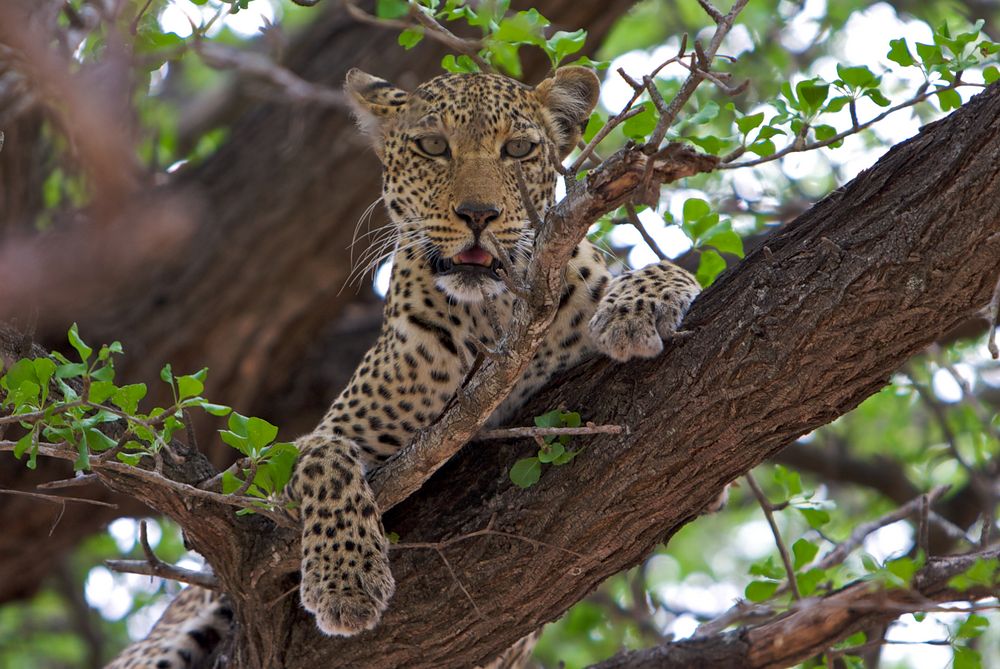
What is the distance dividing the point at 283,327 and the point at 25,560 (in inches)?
84.4

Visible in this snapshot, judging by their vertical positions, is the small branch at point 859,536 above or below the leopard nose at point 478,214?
below

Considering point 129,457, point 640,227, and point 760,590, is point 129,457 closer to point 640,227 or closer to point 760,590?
point 640,227

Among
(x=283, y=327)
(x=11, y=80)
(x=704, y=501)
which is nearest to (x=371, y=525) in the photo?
(x=704, y=501)

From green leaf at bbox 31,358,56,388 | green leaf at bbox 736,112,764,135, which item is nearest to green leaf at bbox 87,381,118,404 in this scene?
green leaf at bbox 31,358,56,388

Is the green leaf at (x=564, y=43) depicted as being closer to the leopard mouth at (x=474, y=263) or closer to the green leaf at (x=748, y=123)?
the green leaf at (x=748, y=123)

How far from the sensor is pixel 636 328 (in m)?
Result: 4.63

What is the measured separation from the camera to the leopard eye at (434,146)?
5.80 m

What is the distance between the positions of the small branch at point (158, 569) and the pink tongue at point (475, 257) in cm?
157

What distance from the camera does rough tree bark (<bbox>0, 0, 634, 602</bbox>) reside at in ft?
26.8

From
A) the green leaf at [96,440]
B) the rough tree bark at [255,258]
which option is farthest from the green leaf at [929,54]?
the rough tree bark at [255,258]

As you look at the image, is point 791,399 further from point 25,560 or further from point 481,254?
point 25,560

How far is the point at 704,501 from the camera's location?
446 cm

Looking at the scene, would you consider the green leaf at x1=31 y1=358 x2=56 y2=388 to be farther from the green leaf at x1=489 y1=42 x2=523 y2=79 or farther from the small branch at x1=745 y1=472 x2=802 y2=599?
the small branch at x1=745 y1=472 x2=802 y2=599

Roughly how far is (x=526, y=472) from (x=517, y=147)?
1.70 m
